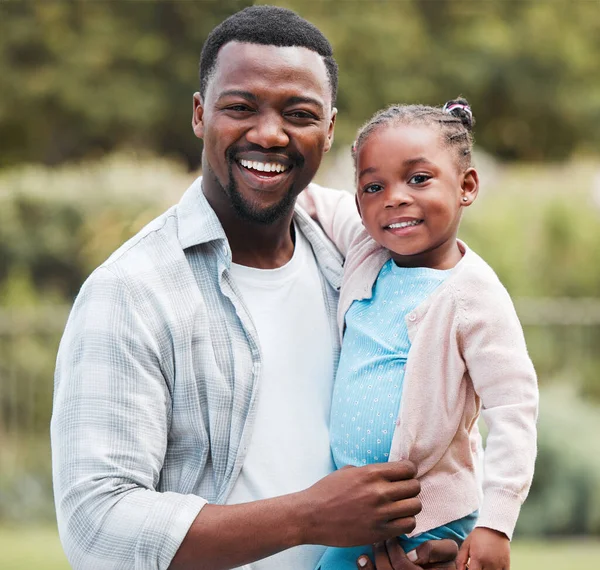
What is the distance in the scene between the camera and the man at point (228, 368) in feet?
7.57

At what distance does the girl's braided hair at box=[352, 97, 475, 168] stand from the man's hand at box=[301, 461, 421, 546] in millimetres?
917

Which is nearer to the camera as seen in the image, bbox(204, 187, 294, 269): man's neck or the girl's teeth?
the girl's teeth

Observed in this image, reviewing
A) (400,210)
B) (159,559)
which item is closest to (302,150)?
(400,210)

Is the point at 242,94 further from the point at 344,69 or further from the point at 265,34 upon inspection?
the point at 344,69

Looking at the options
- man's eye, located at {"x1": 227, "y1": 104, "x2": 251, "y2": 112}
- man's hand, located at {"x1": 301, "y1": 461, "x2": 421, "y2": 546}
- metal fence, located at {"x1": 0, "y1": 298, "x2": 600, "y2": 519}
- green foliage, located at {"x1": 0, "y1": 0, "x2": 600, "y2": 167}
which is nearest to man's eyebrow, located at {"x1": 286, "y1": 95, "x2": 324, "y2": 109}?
man's eye, located at {"x1": 227, "y1": 104, "x2": 251, "y2": 112}

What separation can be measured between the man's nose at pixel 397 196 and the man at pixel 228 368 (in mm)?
224

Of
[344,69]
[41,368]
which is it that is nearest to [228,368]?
[41,368]

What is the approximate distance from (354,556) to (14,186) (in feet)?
23.1

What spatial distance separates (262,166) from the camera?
2.69m

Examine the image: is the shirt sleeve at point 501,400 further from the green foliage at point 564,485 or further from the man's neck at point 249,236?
the green foliage at point 564,485

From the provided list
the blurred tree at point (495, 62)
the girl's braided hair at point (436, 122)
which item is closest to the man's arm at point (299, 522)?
the girl's braided hair at point (436, 122)

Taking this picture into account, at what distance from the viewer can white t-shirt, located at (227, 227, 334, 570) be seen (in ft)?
8.41

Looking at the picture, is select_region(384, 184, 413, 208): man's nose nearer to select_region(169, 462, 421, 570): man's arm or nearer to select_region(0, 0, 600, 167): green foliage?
select_region(169, 462, 421, 570): man's arm

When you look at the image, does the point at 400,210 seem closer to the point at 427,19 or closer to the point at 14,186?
the point at 14,186
